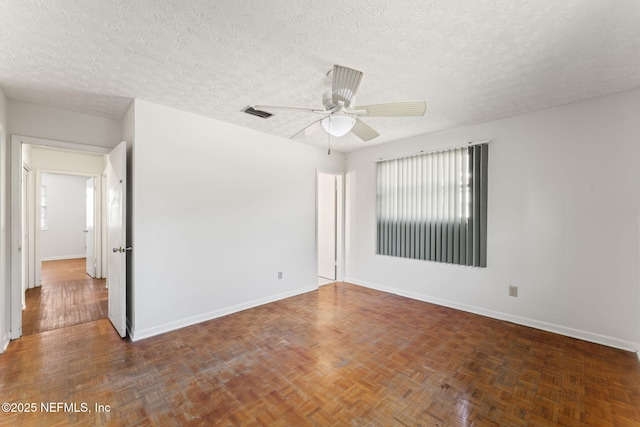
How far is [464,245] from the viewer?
3.80 metres

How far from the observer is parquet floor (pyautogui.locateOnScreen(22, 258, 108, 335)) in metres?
3.36

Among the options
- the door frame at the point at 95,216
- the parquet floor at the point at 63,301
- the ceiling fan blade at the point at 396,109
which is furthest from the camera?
the door frame at the point at 95,216

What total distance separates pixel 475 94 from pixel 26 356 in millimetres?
4962

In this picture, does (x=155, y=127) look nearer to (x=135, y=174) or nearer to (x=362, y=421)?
(x=135, y=174)

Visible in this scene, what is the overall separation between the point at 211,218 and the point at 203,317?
4.05ft

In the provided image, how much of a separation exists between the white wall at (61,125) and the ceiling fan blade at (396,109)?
3.13m

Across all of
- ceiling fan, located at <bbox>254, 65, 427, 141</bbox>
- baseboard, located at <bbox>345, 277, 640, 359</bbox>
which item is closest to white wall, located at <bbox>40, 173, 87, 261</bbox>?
baseboard, located at <bbox>345, 277, 640, 359</bbox>

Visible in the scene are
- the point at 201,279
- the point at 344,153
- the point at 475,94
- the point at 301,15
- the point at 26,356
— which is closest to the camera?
the point at 301,15

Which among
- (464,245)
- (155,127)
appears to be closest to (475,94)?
(464,245)

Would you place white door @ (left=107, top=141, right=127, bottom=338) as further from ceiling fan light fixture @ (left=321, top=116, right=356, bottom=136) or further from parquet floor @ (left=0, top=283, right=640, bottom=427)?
ceiling fan light fixture @ (left=321, top=116, right=356, bottom=136)

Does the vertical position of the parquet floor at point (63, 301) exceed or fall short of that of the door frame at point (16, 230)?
it falls short

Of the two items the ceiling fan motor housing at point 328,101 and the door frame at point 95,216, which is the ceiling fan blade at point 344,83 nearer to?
the ceiling fan motor housing at point 328,101

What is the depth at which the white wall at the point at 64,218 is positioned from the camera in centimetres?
776

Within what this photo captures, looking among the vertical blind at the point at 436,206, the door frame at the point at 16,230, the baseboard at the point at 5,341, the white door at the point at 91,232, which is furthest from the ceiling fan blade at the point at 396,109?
the white door at the point at 91,232
